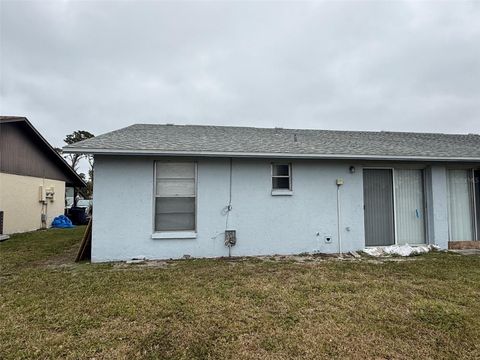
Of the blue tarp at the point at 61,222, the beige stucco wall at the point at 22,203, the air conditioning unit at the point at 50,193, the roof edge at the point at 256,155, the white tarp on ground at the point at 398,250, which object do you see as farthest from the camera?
the blue tarp at the point at 61,222

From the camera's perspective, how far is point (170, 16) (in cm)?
1037

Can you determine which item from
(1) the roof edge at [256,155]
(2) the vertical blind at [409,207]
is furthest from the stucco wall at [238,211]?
(2) the vertical blind at [409,207]

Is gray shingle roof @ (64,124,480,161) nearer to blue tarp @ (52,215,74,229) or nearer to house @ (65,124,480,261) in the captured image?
house @ (65,124,480,261)

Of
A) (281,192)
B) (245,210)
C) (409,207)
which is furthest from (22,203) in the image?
(409,207)

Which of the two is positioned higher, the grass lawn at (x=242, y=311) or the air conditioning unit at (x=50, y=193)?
the air conditioning unit at (x=50, y=193)

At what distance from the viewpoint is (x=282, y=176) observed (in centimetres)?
728

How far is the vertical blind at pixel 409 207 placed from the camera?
25.5 ft

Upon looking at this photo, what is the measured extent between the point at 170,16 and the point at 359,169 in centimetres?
869

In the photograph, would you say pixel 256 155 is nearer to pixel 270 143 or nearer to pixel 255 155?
pixel 255 155

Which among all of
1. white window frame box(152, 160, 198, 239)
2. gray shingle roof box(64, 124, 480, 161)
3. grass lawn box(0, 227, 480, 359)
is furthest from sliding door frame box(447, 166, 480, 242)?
white window frame box(152, 160, 198, 239)

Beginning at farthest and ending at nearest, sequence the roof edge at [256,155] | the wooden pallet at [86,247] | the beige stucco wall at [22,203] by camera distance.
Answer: the beige stucco wall at [22,203], the wooden pallet at [86,247], the roof edge at [256,155]

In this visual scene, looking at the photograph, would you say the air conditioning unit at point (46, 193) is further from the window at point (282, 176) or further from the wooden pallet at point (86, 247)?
the window at point (282, 176)

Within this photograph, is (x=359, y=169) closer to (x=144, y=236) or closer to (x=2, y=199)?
(x=144, y=236)

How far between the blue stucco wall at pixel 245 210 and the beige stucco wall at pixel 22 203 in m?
8.05
